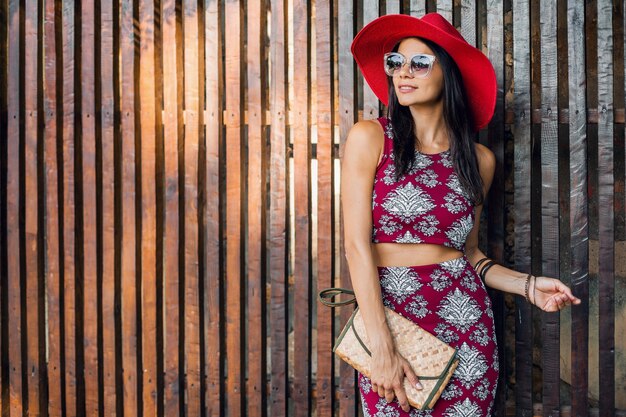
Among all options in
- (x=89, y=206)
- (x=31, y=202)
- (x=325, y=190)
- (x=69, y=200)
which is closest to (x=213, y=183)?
(x=325, y=190)

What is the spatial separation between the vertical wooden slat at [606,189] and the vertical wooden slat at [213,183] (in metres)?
1.78

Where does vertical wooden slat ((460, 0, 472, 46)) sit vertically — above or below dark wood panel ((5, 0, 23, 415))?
above

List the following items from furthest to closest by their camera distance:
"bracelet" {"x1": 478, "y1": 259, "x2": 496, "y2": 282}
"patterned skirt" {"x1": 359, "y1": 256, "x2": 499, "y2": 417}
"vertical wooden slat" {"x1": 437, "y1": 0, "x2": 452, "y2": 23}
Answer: "vertical wooden slat" {"x1": 437, "y1": 0, "x2": 452, "y2": 23} → "bracelet" {"x1": 478, "y1": 259, "x2": 496, "y2": 282} → "patterned skirt" {"x1": 359, "y1": 256, "x2": 499, "y2": 417}

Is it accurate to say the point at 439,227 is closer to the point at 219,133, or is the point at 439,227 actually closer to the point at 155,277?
the point at 219,133

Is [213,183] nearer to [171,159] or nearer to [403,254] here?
[171,159]

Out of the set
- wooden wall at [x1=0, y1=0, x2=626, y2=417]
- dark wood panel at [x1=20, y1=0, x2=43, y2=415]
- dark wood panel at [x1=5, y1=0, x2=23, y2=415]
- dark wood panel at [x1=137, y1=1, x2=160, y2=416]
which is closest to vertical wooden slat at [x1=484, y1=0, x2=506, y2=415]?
wooden wall at [x1=0, y1=0, x2=626, y2=417]

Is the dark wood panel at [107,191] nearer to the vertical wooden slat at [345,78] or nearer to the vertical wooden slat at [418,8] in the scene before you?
the vertical wooden slat at [345,78]

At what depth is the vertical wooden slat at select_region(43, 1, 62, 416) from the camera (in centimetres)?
378

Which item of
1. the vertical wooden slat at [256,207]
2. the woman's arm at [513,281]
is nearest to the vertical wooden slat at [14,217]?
the vertical wooden slat at [256,207]

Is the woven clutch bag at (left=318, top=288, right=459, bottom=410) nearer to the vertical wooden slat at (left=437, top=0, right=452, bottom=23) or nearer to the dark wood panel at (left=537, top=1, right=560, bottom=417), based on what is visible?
the dark wood panel at (left=537, top=1, right=560, bottom=417)

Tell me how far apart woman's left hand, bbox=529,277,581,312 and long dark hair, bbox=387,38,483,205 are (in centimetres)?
43

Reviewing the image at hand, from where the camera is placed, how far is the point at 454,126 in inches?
108

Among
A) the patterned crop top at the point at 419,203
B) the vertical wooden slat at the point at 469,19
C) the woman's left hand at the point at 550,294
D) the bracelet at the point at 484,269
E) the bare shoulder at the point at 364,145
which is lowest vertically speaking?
the woman's left hand at the point at 550,294

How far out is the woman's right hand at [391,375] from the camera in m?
2.38
